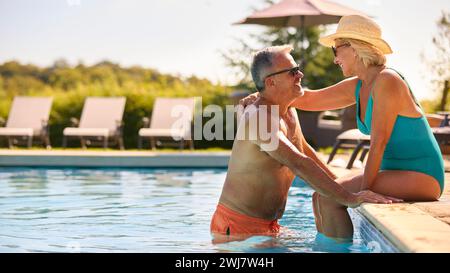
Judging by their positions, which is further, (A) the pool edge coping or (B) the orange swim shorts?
(B) the orange swim shorts

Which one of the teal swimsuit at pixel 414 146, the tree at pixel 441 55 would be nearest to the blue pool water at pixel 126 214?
the teal swimsuit at pixel 414 146

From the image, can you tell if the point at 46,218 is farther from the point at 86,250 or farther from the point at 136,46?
the point at 136,46

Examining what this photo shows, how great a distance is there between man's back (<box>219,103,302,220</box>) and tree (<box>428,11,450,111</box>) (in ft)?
45.2

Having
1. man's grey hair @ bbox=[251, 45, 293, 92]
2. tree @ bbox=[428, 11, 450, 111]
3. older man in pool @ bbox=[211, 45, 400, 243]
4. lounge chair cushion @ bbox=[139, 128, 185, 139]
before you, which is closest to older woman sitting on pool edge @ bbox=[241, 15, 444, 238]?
older man in pool @ bbox=[211, 45, 400, 243]

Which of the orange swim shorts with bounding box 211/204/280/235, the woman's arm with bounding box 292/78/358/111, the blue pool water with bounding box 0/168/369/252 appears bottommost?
the blue pool water with bounding box 0/168/369/252

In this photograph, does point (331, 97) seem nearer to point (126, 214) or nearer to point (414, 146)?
point (414, 146)

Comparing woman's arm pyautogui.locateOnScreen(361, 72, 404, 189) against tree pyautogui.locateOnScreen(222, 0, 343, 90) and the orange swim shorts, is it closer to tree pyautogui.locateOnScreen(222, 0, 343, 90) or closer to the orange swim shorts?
the orange swim shorts

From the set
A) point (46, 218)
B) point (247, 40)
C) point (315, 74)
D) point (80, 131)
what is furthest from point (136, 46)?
point (46, 218)

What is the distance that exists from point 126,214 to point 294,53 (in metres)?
11.8

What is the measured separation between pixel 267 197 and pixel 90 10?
28942 millimetres

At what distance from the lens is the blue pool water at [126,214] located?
4.85 m

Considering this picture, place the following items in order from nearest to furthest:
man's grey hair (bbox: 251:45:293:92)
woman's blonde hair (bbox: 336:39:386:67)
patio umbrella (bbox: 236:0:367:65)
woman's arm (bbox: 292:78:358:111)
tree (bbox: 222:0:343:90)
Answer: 1. man's grey hair (bbox: 251:45:293:92)
2. woman's blonde hair (bbox: 336:39:386:67)
3. woman's arm (bbox: 292:78:358:111)
4. patio umbrella (bbox: 236:0:367:65)
5. tree (bbox: 222:0:343:90)

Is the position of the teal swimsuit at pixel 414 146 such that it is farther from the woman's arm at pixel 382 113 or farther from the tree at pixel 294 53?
the tree at pixel 294 53

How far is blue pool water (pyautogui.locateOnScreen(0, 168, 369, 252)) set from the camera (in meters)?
4.85
